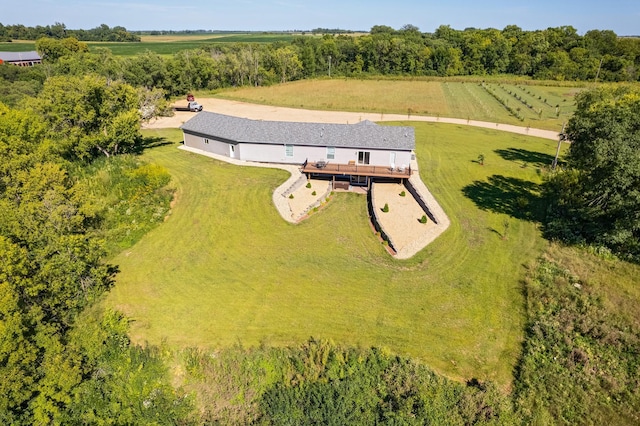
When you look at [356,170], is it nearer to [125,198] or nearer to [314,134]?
[314,134]

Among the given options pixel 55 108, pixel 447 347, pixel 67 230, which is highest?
pixel 55 108

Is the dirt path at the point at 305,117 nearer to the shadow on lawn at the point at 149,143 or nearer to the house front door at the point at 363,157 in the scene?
the shadow on lawn at the point at 149,143

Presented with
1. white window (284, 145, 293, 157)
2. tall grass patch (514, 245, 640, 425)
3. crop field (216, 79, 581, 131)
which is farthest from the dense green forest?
crop field (216, 79, 581, 131)

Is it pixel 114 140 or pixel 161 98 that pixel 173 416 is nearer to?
pixel 114 140

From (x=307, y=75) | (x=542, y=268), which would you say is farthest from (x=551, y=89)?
(x=542, y=268)

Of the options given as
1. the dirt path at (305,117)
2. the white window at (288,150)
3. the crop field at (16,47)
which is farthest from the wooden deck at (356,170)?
the crop field at (16,47)
